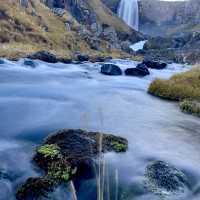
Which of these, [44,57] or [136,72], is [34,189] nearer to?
[136,72]

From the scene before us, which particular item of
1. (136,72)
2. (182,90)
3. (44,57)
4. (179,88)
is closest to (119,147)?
(182,90)

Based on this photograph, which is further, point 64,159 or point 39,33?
point 39,33

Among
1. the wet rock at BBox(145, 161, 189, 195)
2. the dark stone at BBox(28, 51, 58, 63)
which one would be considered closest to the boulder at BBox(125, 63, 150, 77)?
the dark stone at BBox(28, 51, 58, 63)

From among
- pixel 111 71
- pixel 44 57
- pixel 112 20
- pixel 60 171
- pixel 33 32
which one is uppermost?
pixel 60 171

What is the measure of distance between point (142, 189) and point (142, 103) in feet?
46.5

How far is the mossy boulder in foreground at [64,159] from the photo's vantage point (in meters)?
9.73

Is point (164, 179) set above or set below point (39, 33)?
above

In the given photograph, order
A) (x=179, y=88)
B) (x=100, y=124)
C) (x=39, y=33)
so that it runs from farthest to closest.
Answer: (x=39, y=33) < (x=179, y=88) < (x=100, y=124)

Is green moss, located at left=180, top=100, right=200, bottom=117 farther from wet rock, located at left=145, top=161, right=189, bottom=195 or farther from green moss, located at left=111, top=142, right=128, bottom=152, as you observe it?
wet rock, located at left=145, top=161, right=189, bottom=195

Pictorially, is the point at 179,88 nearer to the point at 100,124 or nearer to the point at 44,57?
the point at 100,124

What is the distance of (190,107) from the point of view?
21344 millimetres

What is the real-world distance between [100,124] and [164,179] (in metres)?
5.04

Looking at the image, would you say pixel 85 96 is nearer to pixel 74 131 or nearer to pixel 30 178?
pixel 74 131

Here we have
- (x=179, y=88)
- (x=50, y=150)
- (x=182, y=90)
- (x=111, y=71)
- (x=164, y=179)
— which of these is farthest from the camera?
(x=111, y=71)
